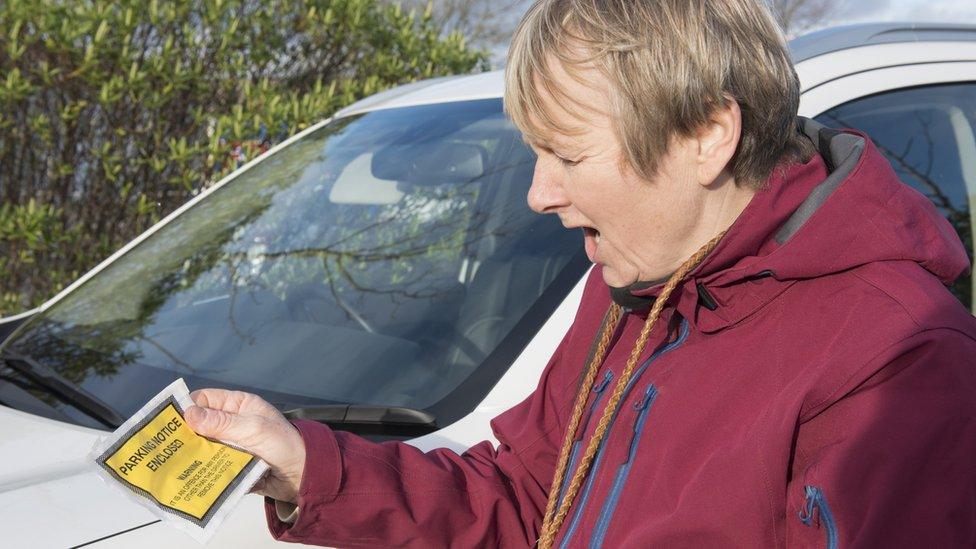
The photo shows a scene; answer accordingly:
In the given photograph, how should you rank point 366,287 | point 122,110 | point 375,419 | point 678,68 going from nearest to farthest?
point 678,68 → point 375,419 → point 366,287 → point 122,110

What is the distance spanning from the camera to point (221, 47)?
439 centimetres

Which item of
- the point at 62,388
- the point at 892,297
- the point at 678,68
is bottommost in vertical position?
the point at 62,388

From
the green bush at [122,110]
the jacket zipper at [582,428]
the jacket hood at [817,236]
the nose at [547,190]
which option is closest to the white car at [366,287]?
the jacket zipper at [582,428]

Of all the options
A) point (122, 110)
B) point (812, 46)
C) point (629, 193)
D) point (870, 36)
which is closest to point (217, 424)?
point (629, 193)

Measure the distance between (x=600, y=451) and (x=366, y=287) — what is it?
3.04 feet

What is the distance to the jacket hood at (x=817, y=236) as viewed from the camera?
1302 mm

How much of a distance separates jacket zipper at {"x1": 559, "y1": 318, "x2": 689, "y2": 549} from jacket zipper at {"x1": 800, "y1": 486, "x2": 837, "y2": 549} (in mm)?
328

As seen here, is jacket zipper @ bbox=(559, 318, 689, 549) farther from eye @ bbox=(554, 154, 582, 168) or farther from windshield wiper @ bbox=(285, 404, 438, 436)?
windshield wiper @ bbox=(285, 404, 438, 436)

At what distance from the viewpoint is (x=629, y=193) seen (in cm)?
146

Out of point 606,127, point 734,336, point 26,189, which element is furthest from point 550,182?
point 26,189

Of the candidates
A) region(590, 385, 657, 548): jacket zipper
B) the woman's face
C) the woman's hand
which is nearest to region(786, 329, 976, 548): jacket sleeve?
region(590, 385, 657, 548): jacket zipper

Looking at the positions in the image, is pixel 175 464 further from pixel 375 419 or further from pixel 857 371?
pixel 857 371

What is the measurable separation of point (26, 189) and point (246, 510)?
3238 mm

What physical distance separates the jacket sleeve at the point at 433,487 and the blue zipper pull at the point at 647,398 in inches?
9.9
